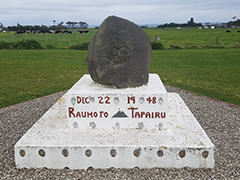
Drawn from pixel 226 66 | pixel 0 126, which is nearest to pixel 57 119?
pixel 0 126

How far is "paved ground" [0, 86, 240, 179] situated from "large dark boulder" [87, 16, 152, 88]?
2180mm

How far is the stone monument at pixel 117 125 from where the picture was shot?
16.6 feet

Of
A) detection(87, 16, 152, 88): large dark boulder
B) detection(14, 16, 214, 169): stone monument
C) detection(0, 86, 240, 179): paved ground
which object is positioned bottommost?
detection(0, 86, 240, 179): paved ground

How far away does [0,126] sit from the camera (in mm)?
7414

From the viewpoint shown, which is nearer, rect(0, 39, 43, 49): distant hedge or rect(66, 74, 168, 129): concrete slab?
rect(66, 74, 168, 129): concrete slab

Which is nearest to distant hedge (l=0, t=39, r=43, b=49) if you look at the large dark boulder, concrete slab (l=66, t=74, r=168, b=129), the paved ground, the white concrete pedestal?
the paved ground

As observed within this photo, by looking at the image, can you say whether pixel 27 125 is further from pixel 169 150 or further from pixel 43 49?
pixel 43 49

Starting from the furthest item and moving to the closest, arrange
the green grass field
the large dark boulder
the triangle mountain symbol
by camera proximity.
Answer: the green grass field → the large dark boulder → the triangle mountain symbol

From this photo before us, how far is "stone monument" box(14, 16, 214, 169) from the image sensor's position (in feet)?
16.6

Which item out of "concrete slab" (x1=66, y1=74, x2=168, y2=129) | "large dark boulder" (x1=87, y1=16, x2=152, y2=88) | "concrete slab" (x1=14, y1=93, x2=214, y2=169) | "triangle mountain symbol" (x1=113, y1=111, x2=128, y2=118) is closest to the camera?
"concrete slab" (x1=14, y1=93, x2=214, y2=169)

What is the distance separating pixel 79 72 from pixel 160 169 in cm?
1183

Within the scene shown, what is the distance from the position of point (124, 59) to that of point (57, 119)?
2.35m

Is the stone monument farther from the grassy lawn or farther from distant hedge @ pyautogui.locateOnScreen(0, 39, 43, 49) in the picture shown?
distant hedge @ pyautogui.locateOnScreen(0, 39, 43, 49)

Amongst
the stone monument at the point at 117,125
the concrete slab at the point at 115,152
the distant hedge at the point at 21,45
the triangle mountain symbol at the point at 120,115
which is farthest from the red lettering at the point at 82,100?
the distant hedge at the point at 21,45
